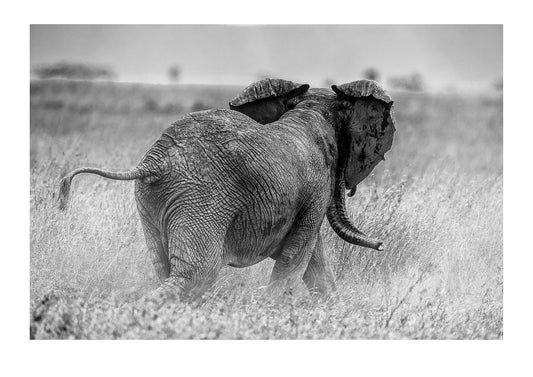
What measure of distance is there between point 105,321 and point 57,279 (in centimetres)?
139

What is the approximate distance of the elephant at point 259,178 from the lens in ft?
24.5

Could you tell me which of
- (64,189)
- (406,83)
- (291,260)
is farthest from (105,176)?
(406,83)

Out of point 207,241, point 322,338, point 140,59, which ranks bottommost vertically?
point 322,338

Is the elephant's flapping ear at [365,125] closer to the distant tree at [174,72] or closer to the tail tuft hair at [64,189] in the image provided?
the tail tuft hair at [64,189]

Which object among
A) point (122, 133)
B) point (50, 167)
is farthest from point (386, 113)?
point (122, 133)

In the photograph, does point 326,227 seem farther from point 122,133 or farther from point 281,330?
point 122,133

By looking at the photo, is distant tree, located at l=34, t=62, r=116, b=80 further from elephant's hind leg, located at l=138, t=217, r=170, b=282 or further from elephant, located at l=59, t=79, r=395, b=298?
elephant's hind leg, located at l=138, t=217, r=170, b=282

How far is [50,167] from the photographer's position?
11.0 m

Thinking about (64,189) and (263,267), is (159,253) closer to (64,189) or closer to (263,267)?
(64,189)

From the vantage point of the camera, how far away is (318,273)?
29.0 ft

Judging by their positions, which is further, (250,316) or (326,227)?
(326,227)

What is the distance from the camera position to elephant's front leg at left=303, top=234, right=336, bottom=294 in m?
8.82

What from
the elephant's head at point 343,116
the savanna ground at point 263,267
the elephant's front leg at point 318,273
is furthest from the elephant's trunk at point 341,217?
the savanna ground at point 263,267

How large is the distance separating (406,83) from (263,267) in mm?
6155
